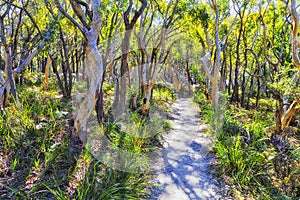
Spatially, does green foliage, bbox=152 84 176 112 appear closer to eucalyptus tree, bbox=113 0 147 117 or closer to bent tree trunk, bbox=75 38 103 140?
eucalyptus tree, bbox=113 0 147 117

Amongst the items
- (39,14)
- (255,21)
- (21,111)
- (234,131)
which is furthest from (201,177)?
(255,21)

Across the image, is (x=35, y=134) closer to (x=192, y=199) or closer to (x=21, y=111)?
(x=21, y=111)

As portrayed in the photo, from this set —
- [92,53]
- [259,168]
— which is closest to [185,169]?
[259,168]

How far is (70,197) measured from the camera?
3.43 m

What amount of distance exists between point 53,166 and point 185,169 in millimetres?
2744

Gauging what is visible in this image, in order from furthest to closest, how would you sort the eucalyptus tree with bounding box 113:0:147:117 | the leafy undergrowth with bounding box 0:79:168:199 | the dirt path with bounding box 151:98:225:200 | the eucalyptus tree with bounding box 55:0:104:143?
1. the eucalyptus tree with bounding box 113:0:147:117
2. the eucalyptus tree with bounding box 55:0:104:143
3. the dirt path with bounding box 151:98:225:200
4. the leafy undergrowth with bounding box 0:79:168:199

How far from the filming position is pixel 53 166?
387 cm

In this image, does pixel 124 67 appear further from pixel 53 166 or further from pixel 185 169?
pixel 53 166

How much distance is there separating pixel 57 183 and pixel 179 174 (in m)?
2.43

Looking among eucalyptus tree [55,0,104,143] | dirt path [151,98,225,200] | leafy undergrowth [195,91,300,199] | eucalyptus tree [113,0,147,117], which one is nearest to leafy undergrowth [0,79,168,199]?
dirt path [151,98,225,200]

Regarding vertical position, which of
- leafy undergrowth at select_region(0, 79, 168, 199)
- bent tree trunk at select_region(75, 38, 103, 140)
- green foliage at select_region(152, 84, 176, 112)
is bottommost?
leafy undergrowth at select_region(0, 79, 168, 199)

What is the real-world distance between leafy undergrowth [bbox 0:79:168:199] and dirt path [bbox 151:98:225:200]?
40cm

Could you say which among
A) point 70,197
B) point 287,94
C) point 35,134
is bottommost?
point 70,197

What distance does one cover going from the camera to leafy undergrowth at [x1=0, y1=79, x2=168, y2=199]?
11.4ft
